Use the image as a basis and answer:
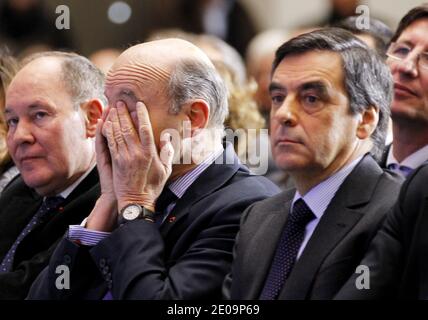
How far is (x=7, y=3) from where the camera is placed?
8250 mm

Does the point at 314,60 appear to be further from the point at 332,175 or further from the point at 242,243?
the point at 242,243

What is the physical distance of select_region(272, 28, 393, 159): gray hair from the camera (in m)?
3.25

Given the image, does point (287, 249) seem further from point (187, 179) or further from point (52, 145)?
point (52, 145)

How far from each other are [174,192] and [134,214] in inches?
8.6

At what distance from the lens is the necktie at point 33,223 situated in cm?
397

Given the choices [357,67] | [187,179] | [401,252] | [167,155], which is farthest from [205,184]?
[401,252]

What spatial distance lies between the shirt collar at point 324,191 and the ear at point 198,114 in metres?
0.51

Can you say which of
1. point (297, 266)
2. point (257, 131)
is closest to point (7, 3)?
point (257, 131)

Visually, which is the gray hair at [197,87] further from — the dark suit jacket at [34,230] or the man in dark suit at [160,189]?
the dark suit jacket at [34,230]

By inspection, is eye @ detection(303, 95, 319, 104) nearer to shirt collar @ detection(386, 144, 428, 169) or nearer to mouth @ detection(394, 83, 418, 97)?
mouth @ detection(394, 83, 418, 97)

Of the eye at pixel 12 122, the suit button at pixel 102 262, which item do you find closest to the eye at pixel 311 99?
the suit button at pixel 102 262

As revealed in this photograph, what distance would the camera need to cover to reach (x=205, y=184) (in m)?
3.52

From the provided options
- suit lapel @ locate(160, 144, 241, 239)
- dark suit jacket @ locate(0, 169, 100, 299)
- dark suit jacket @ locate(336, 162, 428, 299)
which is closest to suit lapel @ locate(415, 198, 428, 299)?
dark suit jacket @ locate(336, 162, 428, 299)

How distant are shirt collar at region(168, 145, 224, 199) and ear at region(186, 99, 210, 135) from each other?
0.38ft
